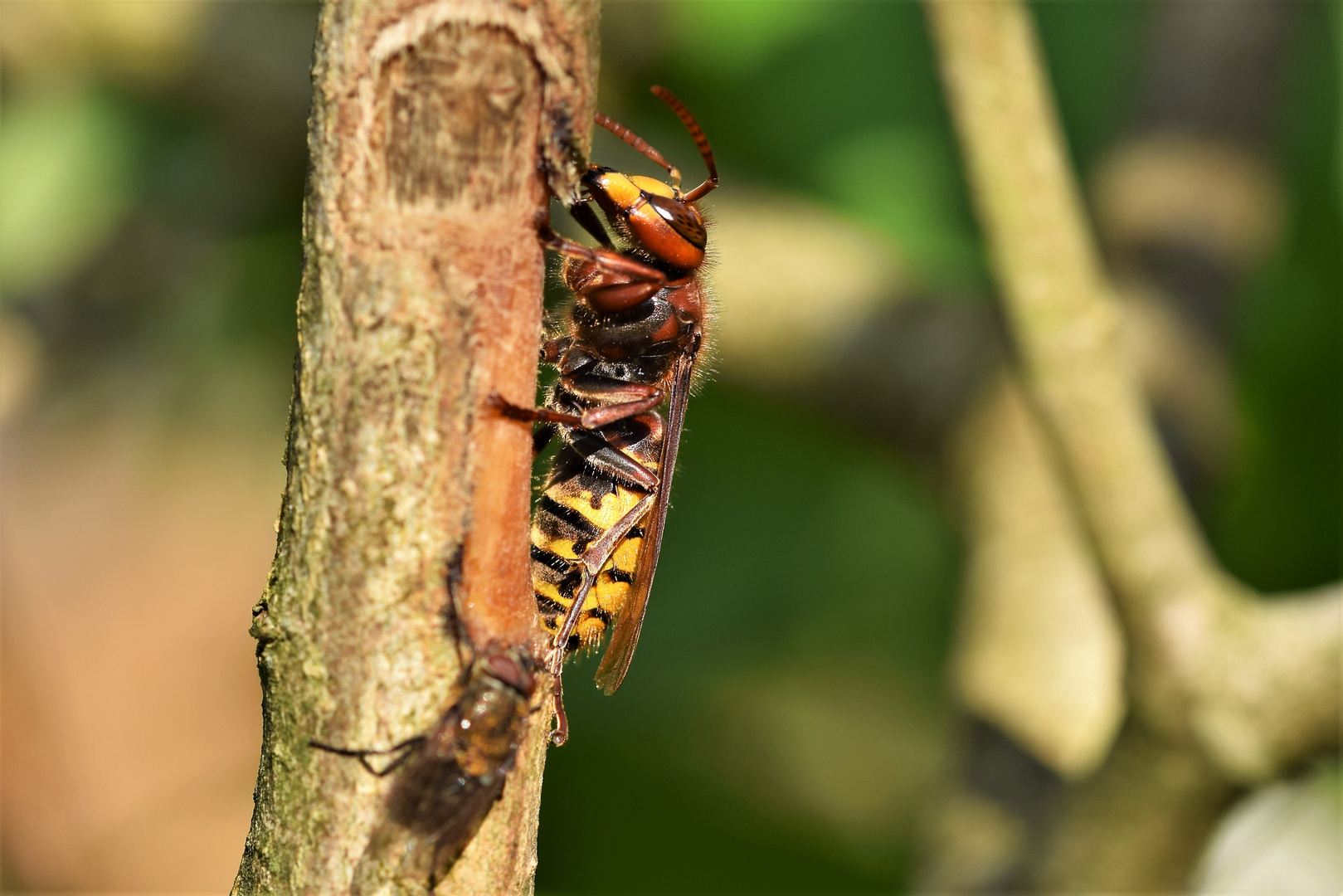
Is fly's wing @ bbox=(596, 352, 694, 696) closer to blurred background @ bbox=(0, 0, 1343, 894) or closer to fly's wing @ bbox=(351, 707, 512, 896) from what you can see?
fly's wing @ bbox=(351, 707, 512, 896)

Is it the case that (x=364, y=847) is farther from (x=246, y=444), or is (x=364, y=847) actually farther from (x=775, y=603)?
(x=246, y=444)

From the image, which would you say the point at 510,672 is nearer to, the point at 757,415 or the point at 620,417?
the point at 620,417

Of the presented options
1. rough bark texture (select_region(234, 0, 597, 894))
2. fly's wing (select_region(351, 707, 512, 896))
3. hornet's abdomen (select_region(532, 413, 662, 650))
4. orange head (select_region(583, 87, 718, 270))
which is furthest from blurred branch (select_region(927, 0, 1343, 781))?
fly's wing (select_region(351, 707, 512, 896))

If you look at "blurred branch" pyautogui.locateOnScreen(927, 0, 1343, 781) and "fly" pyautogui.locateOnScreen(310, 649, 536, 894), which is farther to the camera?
"blurred branch" pyautogui.locateOnScreen(927, 0, 1343, 781)

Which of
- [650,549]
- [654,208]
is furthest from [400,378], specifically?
[650,549]

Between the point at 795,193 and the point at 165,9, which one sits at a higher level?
the point at 165,9

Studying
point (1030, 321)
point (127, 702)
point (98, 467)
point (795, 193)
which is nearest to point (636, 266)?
point (1030, 321)

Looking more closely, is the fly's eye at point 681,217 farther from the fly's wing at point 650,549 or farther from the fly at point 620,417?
the fly's wing at point 650,549
